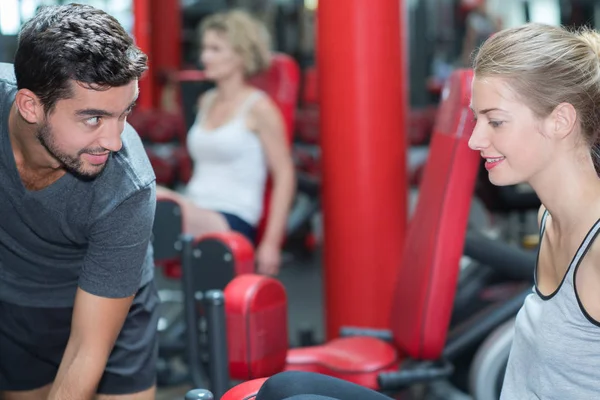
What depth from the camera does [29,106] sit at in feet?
4.72

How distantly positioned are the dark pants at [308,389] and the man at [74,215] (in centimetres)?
38

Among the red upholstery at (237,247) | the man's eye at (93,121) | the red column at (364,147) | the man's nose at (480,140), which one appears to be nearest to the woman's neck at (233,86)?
the red column at (364,147)

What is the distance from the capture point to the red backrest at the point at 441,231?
80.5 inches

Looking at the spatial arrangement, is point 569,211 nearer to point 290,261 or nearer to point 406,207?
point 406,207

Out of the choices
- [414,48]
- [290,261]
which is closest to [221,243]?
[290,261]

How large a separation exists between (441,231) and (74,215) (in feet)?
2.92

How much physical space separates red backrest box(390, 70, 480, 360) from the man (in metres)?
0.65

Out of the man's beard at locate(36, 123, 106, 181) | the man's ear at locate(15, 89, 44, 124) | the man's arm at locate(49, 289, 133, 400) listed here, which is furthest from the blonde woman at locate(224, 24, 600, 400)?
the man's ear at locate(15, 89, 44, 124)

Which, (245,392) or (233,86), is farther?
(233,86)

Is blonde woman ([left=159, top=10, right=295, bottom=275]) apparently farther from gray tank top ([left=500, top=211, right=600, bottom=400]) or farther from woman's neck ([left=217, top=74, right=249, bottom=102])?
gray tank top ([left=500, top=211, right=600, bottom=400])

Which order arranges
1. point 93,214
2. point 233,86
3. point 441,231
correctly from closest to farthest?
point 93,214
point 441,231
point 233,86

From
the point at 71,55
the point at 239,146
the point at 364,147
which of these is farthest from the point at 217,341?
the point at 239,146

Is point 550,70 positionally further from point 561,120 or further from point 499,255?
point 499,255

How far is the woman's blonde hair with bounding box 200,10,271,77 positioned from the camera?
10.6ft
